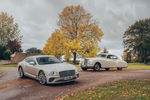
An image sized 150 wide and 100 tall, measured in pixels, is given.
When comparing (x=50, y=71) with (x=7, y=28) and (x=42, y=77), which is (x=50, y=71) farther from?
(x=7, y=28)

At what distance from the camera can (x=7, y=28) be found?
44.0 metres

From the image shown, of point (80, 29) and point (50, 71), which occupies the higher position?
point (80, 29)

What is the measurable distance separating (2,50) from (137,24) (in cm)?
4054

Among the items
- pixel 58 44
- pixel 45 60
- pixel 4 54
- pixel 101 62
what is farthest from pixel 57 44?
pixel 45 60

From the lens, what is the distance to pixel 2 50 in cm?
4241

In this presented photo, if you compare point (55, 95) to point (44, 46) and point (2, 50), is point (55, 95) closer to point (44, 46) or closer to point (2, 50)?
point (44, 46)

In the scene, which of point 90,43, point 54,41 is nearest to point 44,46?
point 54,41

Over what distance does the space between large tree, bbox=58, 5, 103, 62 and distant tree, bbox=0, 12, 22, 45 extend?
62.1 ft

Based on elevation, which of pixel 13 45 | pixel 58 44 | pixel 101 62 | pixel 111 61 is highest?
pixel 13 45

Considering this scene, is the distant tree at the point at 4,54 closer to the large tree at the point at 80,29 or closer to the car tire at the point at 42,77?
the large tree at the point at 80,29

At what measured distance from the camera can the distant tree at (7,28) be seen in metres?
43.5

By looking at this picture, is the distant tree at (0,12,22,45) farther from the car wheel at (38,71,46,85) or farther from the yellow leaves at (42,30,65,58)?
the car wheel at (38,71,46,85)

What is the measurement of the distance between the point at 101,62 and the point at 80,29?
1849 centimetres

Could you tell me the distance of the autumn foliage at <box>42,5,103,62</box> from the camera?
31.4 metres
